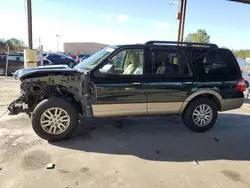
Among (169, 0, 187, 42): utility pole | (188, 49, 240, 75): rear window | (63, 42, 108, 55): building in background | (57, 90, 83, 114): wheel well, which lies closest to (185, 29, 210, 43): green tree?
(63, 42, 108, 55): building in background

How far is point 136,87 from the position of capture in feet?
14.6

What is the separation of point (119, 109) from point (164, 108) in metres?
0.98

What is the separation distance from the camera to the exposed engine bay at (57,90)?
411 cm

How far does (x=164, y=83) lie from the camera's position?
4621 mm

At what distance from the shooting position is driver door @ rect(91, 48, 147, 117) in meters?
4.31

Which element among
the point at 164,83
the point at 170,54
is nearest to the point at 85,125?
the point at 164,83

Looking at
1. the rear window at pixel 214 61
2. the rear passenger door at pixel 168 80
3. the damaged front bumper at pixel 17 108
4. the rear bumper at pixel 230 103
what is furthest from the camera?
the rear bumper at pixel 230 103

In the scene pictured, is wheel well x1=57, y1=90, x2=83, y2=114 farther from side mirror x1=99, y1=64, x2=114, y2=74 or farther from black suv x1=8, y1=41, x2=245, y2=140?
side mirror x1=99, y1=64, x2=114, y2=74

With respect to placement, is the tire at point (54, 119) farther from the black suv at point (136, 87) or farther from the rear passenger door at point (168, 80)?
the rear passenger door at point (168, 80)

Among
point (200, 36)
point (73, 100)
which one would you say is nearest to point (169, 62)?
point (73, 100)

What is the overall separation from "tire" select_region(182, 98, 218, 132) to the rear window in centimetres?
65

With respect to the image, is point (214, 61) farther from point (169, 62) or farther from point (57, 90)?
point (57, 90)

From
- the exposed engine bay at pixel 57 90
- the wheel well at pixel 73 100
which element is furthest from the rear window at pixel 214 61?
the wheel well at pixel 73 100

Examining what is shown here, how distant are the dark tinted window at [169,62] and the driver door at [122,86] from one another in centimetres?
28
